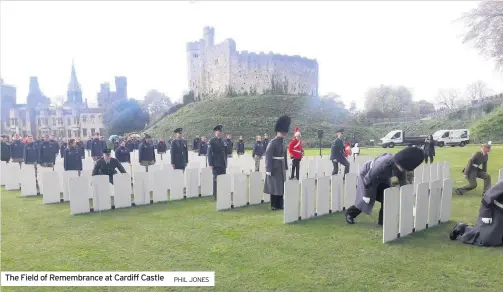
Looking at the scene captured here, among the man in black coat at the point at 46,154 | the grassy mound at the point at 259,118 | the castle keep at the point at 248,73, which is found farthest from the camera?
the castle keep at the point at 248,73

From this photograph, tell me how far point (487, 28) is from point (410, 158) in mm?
36489

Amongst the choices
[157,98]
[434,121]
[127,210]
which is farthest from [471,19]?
[157,98]

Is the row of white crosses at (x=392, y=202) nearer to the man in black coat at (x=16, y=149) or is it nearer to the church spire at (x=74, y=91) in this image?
the man in black coat at (x=16, y=149)

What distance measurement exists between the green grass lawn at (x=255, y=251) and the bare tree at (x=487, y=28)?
1327 inches

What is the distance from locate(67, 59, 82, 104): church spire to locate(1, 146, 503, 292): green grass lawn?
290ft

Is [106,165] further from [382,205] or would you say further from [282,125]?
[382,205]

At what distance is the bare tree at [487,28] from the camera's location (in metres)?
32.9

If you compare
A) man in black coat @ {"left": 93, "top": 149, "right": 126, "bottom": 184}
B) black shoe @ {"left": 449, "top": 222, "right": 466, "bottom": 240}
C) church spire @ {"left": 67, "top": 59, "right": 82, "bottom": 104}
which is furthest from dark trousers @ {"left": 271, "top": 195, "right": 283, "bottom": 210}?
church spire @ {"left": 67, "top": 59, "right": 82, "bottom": 104}

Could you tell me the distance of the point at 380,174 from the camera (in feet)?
19.3

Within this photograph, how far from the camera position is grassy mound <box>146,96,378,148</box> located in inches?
1853

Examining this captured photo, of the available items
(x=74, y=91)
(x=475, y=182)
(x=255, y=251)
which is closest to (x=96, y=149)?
(x=255, y=251)

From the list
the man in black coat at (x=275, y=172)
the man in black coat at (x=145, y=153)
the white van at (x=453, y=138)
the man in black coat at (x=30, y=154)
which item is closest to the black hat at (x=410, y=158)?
the man in black coat at (x=275, y=172)

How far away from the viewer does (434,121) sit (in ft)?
157

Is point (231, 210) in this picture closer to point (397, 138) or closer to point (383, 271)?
point (383, 271)
